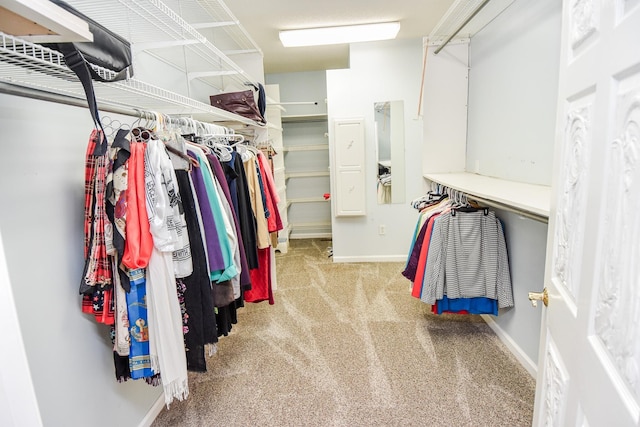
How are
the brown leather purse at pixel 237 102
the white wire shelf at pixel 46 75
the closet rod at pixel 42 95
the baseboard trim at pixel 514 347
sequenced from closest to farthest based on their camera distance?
the white wire shelf at pixel 46 75, the closet rod at pixel 42 95, the baseboard trim at pixel 514 347, the brown leather purse at pixel 237 102

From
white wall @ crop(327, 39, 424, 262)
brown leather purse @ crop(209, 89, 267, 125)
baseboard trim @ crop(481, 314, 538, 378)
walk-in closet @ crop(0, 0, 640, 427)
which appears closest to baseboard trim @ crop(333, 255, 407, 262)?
white wall @ crop(327, 39, 424, 262)

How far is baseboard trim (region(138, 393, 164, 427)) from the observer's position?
1.67 meters

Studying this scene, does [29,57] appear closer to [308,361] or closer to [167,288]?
[167,288]

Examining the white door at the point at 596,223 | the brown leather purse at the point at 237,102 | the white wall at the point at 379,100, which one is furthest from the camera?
the white wall at the point at 379,100

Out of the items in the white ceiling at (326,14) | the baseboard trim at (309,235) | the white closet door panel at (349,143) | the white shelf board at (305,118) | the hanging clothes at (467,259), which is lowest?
the baseboard trim at (309,235)

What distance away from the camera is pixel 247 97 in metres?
2.58

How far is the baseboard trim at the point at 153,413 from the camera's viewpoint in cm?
167

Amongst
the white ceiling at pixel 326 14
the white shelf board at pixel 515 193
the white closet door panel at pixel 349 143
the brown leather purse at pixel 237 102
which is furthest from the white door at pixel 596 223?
the white closet door panel at pixel 349 143

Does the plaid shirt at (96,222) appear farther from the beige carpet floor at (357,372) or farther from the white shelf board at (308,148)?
the white shelf board at (308,148)

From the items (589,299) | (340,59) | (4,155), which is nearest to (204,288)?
(4,155)

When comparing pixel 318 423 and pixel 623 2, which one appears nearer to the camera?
pixel 623 2

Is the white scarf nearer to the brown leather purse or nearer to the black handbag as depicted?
the black handbag

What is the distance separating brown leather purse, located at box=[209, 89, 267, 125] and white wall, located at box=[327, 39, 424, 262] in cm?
136

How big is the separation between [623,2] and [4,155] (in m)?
1.51
